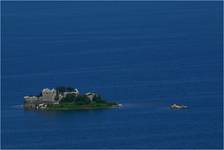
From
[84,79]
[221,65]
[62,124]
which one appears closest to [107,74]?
[84,79]

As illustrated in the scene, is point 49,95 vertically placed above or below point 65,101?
above

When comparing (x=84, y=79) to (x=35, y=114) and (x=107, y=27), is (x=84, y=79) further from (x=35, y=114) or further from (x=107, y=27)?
(x=107, y=27)

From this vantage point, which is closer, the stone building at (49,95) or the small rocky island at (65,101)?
the small rocky island at (65,101)

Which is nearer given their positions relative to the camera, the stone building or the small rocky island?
the small rocky island

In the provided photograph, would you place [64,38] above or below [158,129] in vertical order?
above
